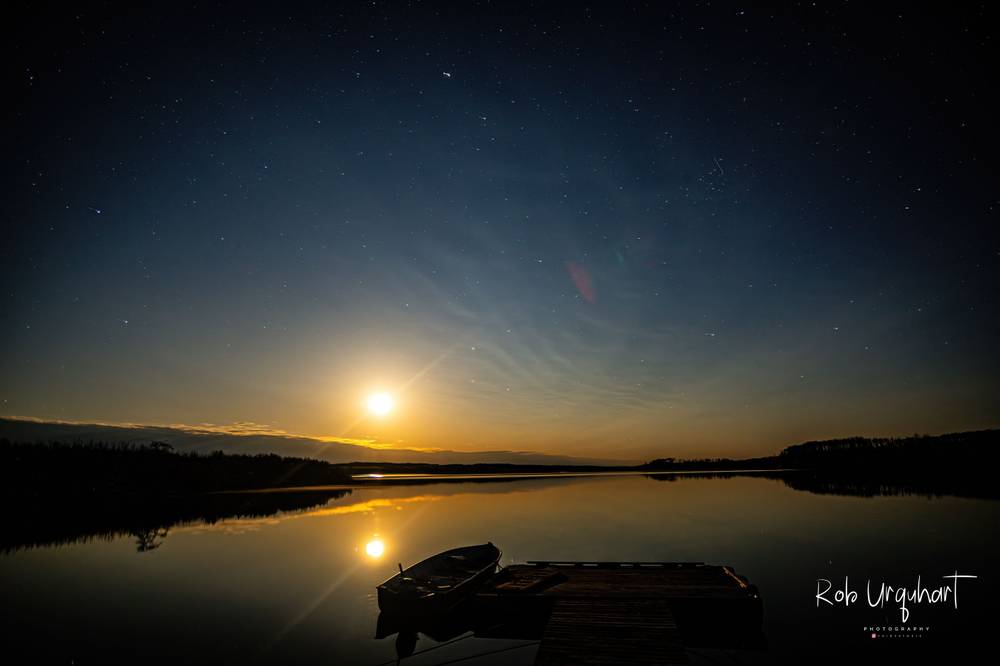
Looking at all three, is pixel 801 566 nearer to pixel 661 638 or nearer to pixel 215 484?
pixel 661 638

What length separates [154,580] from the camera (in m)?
26.4

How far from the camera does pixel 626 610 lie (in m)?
16.3

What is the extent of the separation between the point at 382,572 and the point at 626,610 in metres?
17.7

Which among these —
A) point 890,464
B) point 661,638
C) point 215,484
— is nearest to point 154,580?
point 661,638

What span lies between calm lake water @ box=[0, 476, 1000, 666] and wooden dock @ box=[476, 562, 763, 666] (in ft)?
4.31

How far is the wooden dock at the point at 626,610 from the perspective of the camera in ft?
43.2

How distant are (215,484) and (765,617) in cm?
8275

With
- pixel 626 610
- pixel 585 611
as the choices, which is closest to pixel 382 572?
pixel 585 611

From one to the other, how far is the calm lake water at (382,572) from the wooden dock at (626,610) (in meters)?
1.31

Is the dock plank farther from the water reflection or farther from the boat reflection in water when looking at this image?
the water reflection

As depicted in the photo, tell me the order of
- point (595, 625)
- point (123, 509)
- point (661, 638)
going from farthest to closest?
point (123, 509) → point (595, 625) → point (661, 638)
